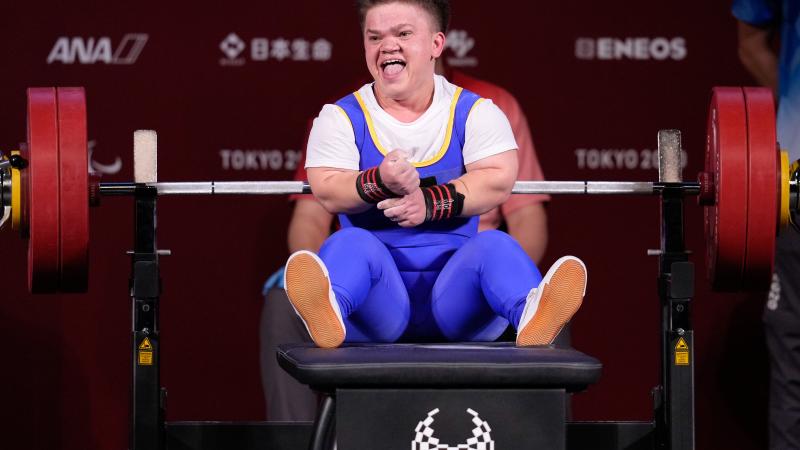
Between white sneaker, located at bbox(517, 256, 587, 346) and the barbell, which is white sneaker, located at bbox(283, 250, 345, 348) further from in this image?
the barbell

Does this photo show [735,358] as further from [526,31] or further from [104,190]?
[104,190]

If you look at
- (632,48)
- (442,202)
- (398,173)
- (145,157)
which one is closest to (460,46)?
(632,48)

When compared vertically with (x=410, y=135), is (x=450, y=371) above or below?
below

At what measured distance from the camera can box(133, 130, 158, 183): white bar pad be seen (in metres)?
3.21

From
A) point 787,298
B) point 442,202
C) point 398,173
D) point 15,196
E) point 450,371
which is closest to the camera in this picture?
point 450,371

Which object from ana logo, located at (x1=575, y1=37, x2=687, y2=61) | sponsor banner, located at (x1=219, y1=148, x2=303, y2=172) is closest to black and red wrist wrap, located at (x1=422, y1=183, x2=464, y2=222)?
sponsor banner, located at (x1=219, y1=148, x2=303, y2=172)

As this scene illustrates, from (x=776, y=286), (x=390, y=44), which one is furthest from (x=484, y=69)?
(x=390, y=44)

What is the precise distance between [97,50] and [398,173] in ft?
7.08

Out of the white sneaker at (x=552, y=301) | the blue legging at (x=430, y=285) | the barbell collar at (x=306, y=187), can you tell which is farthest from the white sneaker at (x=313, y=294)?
the barbell collar at (x=306, y=187)

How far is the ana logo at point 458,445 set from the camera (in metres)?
2.62

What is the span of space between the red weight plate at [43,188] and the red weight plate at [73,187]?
0.04ft

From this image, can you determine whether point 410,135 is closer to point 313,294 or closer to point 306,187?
point 306,187

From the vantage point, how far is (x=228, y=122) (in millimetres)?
4613

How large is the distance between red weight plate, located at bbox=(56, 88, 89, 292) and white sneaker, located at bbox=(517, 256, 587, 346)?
104cm
